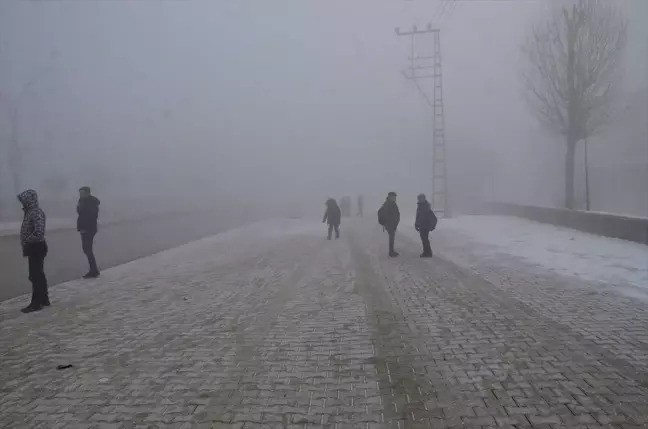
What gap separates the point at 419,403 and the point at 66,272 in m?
11.4

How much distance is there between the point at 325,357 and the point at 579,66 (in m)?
25.0

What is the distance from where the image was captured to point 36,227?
8.84m

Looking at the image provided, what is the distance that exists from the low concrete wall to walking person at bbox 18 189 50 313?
1388 centimetres

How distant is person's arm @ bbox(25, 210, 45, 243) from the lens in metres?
8.74

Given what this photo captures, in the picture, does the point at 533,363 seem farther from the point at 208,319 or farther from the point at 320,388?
the point at 208,319

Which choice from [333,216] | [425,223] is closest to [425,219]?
[425,223]

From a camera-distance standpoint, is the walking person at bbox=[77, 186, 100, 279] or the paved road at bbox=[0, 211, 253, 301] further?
the paved road at bbox=[0, 211, 253, 301]

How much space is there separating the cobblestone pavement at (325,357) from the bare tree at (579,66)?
779 inches

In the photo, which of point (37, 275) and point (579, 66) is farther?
point (579, 66)

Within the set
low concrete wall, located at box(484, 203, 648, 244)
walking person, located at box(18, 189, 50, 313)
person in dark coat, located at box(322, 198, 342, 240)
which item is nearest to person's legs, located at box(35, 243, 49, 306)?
walking person, located at box(18, 189, 50, 313)

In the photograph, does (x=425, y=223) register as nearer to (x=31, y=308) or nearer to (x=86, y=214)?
(x=86, y=214)

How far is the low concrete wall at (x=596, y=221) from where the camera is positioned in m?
15.2

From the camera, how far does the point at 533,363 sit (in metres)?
5.57

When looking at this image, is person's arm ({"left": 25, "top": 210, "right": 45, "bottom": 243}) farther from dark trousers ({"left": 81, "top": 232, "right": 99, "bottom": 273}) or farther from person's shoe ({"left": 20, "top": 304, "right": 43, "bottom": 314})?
dark trousers ({"left": 81, "top": 232, "right": 99, "bottom": 273})
